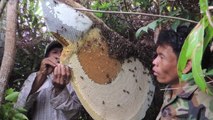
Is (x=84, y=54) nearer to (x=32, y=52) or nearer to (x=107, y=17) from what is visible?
(x=107, y=17)

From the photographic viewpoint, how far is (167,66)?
85.3 inches

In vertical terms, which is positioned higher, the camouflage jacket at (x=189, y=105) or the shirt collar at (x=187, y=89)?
the shirt collar at (x=187, y=89)

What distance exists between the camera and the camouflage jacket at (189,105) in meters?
1.93

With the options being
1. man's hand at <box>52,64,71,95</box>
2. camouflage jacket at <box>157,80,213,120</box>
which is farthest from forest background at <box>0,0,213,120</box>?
camouflage jacket at <box>157,80,213,120</box>

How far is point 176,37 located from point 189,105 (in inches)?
16.5

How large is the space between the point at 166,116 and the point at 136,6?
3.25ft

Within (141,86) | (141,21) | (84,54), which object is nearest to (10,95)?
(84,54)

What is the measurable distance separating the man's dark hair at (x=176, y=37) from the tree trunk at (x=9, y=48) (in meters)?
0.87

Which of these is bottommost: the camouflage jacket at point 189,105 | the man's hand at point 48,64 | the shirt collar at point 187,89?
the camouflage jacket at point 189,105

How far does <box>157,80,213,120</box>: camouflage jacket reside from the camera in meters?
1.93

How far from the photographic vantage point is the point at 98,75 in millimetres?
2359

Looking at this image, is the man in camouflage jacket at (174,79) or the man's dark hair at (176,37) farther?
the man's dark hair at (176,37)

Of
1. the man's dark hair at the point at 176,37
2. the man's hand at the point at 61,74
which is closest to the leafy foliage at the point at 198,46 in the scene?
the man's dark hair at the point at 176,37

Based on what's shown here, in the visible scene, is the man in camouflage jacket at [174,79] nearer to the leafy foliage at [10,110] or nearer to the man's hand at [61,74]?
the man's hand at [61,74]
